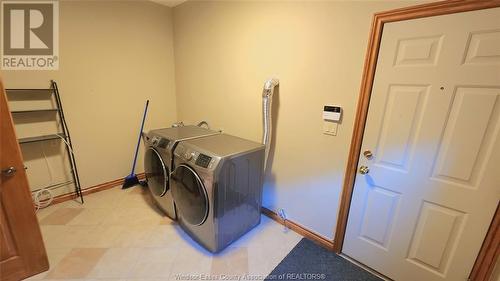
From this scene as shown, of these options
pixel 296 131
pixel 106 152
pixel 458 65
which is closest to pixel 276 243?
pixel 296 131

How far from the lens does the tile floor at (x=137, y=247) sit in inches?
62.8

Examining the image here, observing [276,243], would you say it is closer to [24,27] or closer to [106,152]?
[106,152]

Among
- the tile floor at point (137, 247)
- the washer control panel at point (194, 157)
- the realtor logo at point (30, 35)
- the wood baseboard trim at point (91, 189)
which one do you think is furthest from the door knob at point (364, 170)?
the realtor logo at point (30, 35)

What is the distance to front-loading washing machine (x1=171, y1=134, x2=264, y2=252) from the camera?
154 centimetres

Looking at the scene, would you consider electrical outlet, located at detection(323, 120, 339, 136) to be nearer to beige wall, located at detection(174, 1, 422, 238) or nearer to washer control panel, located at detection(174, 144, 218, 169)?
beige wall, located at detection(174, 1, 422, 238)

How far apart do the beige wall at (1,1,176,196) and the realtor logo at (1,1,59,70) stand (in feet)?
0.23

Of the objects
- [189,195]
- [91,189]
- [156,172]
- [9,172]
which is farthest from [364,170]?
[91,189]

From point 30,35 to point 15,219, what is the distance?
181cm

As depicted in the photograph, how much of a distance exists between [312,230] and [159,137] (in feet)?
5.64

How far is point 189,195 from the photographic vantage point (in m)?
1.74

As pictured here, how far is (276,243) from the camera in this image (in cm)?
194

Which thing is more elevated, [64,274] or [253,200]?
[253,200]

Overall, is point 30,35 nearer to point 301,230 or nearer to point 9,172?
point 9,172

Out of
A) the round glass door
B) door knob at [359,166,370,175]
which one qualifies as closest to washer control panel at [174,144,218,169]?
the round glass door
